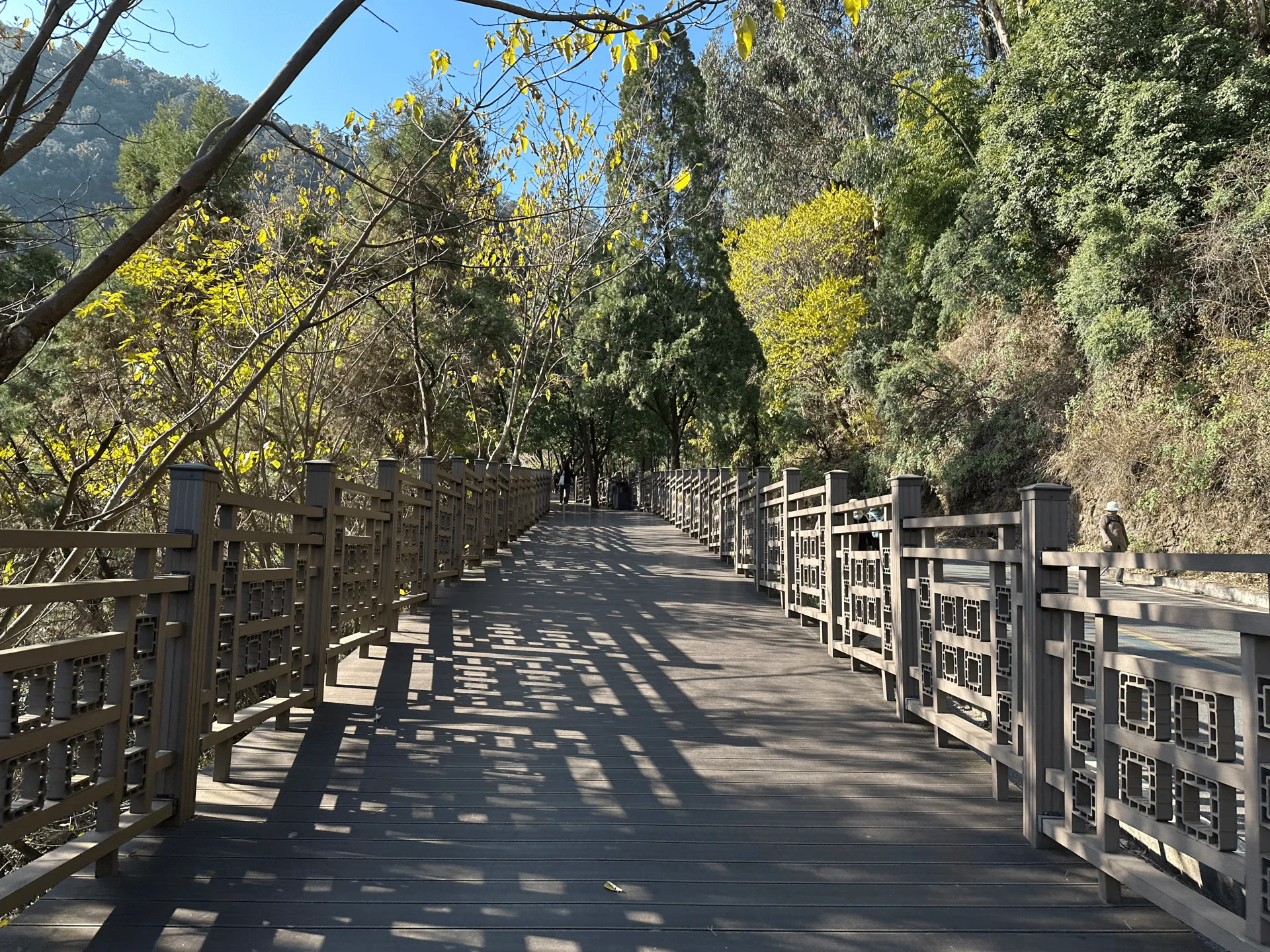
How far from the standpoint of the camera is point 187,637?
3506 mm

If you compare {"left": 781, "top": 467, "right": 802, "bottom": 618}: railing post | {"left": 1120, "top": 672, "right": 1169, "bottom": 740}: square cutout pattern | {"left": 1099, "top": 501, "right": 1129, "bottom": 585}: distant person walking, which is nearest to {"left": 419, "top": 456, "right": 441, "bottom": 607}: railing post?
{"left": 781, "top": 467, "right": 802, "bottom": 618}: railing post

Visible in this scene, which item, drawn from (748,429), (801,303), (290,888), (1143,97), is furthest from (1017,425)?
(290,888)

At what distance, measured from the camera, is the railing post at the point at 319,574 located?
5355 mm

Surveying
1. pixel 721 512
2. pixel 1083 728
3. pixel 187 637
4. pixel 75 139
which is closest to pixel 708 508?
pixel 721 512

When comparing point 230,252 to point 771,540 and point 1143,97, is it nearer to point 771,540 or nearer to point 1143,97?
point 771,540

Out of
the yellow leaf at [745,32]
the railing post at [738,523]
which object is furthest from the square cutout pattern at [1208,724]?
the railing post at [738,523]

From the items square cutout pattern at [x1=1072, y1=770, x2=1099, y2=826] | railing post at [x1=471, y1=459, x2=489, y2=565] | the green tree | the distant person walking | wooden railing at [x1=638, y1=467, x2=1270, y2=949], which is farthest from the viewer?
the green tree

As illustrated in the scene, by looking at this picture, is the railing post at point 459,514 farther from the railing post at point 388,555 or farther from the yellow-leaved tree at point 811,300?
the yellow-leaved tree at point 811,300

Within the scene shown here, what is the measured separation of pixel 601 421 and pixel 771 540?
27628 mm

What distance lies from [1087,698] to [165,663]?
10.8 feet

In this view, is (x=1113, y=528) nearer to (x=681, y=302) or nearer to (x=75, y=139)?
(x=75, y=139)

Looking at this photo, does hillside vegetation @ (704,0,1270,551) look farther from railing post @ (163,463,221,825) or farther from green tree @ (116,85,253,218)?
green tree @ (116,85,253,218)

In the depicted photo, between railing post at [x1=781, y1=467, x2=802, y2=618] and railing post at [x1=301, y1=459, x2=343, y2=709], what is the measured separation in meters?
4.66

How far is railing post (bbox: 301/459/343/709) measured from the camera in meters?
5.36
